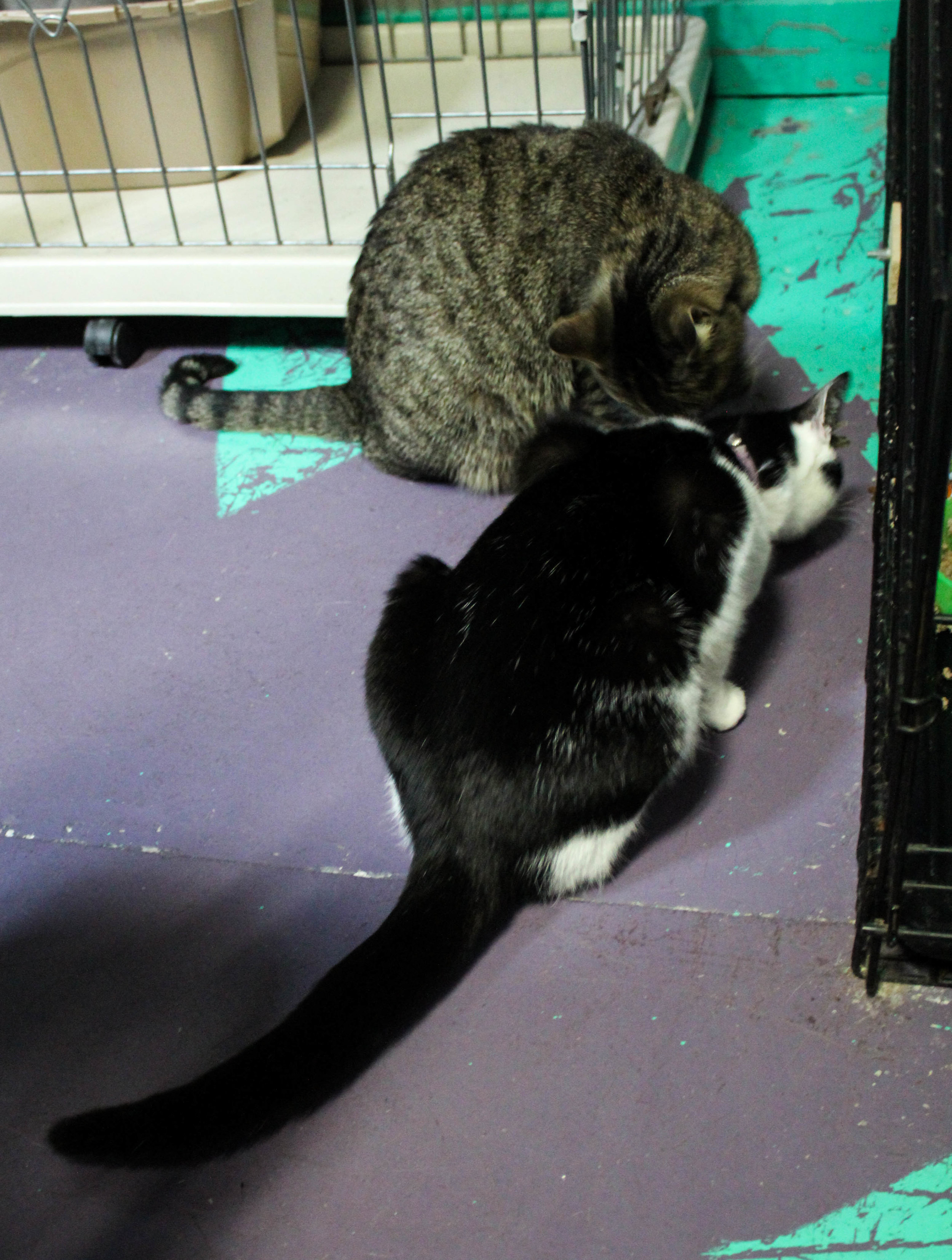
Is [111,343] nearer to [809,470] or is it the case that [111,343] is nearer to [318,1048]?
[809,470]

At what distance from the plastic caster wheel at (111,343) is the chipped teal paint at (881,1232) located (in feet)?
6.54

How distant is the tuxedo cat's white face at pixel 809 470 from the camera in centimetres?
149

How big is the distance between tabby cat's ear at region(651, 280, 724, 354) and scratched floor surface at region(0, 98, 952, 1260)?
319 millimetres

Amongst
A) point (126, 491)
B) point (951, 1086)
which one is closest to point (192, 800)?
point (126, 491)

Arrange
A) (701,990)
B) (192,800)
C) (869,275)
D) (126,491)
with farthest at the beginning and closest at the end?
(869,275), (126,491), (192,800), (701,990)

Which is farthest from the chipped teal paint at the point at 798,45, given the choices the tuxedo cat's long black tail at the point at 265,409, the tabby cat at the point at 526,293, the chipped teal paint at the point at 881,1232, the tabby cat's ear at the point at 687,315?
the chipped teal paint at the point at 881,1232

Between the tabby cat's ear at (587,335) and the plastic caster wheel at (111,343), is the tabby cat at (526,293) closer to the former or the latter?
the tabby cat's ear at (587,335)

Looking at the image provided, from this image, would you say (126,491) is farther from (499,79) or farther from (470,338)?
(499,79)

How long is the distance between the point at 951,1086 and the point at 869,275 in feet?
5.50

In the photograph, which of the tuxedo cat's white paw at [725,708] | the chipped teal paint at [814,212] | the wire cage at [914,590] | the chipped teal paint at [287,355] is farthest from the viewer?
the chipped teal paint at [287,355]

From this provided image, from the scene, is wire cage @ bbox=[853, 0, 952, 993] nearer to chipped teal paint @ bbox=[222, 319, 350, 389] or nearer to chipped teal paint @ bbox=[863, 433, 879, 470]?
chipped teal paint @ bbox=[863, 433, 879, 470]

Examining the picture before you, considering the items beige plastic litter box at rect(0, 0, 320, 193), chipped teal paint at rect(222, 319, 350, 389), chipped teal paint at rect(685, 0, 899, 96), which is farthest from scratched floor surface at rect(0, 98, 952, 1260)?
chipped teal paint at rect(685, 0, 899, 96)

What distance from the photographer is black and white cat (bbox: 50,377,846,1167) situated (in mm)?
997

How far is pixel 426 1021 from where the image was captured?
1.14 metres
